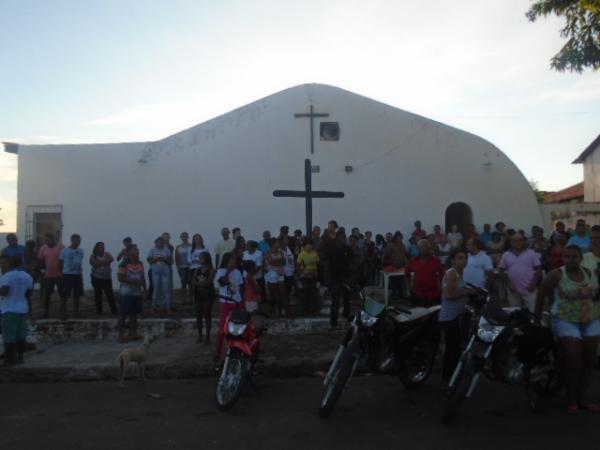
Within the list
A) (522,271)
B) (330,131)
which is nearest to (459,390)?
(522,271)

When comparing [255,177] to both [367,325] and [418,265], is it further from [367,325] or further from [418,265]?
[367,325]

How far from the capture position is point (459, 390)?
5203mm

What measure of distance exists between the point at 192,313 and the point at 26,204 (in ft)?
22.6

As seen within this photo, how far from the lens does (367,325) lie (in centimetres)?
573

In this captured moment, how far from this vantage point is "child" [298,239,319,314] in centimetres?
1031

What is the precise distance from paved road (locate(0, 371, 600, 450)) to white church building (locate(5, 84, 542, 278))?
8.75m

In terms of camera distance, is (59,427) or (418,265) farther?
(418,265)

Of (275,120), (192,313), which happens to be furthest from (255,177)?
(192,313)

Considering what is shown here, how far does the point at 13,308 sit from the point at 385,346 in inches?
200

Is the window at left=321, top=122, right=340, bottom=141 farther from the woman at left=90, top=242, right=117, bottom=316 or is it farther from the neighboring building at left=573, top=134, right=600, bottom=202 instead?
the neighboring building at left=573, top=134, right=600, bottom=202

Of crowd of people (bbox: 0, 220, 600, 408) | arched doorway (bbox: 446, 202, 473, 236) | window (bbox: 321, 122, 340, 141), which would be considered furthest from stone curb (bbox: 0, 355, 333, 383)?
arched doorway (bbox: 446, 202, 473, 236)

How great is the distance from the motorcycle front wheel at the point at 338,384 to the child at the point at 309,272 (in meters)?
4.76

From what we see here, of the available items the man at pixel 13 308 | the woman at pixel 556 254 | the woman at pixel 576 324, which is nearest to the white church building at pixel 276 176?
the woman at pixel 556 254

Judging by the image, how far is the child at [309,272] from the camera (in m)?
10.3
